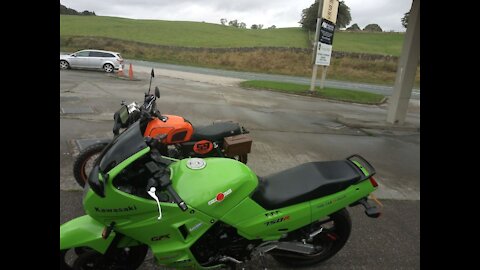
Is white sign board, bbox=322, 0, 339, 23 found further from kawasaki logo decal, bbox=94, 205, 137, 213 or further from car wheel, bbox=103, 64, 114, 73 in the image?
kawasaki logo decal, bbox=94, 205, 137, 213

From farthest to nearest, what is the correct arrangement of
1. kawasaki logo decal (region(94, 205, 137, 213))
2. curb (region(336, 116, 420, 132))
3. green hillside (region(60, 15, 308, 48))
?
green hillside (region(60, 15, 308, 48))
curb (region(336, 116, 420, 132))
kawasaki logo decal (region(94, 205, 137, 213))

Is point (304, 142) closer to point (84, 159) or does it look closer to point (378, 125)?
point (378, 125)

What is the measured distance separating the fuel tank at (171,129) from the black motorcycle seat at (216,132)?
4.5 inches

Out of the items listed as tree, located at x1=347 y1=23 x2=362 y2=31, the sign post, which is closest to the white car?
the sign post

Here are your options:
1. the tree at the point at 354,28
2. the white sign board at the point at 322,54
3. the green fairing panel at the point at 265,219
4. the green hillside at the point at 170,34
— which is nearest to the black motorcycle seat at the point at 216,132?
the green fairing panel at the point at 265,219

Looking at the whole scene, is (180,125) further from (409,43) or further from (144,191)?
(409,43)

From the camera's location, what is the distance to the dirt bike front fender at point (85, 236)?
7.81 ft

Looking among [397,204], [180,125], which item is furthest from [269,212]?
[397,204]

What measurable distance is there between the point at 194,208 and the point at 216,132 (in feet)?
7.84

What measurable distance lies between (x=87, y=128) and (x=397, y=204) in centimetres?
616

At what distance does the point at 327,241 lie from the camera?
3.12m

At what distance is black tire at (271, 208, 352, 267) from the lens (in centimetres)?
299

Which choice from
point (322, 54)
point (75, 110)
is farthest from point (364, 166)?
point (322, 54)

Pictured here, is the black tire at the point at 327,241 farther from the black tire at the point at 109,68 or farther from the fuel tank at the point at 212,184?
the black tire at the point at 109,68
